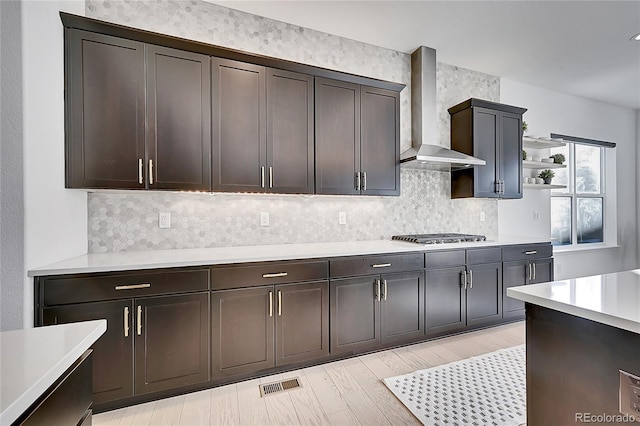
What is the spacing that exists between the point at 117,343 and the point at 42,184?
1016 mm

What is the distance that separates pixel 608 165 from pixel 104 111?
7074 mm

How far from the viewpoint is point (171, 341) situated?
1942 mm

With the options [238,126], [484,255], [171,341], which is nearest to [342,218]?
[238,126]

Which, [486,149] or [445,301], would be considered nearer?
[445,301]

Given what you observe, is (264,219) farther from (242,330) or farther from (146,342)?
(146,342)

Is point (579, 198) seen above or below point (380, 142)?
below

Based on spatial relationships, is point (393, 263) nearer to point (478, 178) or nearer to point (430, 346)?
point (430, 346)

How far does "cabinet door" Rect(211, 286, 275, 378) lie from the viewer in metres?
2.05

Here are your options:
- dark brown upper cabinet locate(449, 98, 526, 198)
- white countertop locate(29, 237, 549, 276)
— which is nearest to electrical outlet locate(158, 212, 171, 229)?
white countertop locate(29, 237, 549, 276)

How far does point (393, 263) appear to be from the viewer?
2619mm

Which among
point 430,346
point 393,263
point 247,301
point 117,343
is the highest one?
point 393,263

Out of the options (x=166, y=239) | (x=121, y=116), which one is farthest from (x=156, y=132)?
(x=166, y=239)
